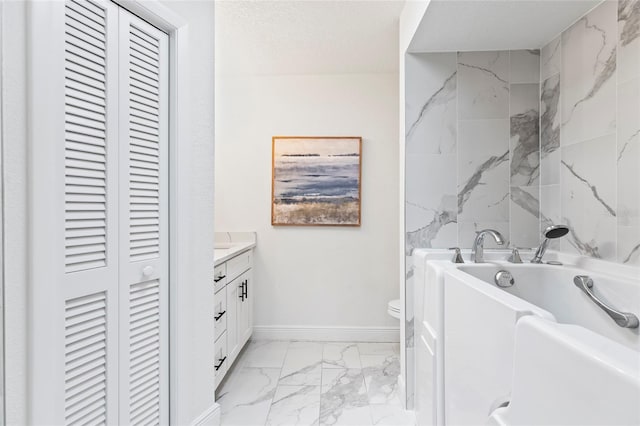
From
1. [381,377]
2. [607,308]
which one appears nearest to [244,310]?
[381,377]

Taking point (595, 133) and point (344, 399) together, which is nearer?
point (595, 133)

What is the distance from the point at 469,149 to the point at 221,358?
6.46ft

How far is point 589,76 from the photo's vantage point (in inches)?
62.6

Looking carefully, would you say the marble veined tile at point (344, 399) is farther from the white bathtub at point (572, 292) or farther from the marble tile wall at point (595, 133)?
the marble tile wall at point (595, 133)

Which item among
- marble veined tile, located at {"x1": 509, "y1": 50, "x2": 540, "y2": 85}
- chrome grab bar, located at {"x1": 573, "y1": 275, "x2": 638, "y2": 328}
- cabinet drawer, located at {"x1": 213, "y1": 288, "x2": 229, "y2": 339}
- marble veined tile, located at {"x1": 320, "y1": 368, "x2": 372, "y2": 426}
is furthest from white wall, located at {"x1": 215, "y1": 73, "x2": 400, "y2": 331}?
chrome grab bar, located at {"x1": 573, "y1": 275, "x2": 638, "y2": 328}

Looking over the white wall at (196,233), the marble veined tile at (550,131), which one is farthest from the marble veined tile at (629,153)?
the white wall at (196,233)

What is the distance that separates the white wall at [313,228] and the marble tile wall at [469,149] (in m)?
1.05

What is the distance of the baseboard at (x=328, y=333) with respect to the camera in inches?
119

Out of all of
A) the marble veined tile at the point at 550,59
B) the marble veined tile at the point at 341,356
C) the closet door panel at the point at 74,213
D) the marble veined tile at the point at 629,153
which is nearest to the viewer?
the closet door panel at the point at 74,213

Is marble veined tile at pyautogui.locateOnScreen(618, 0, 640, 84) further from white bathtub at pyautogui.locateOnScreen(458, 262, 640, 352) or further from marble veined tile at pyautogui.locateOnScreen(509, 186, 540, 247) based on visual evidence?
white bathtub at pyautogui.locateOnScreen(458, 262, 640, 352)

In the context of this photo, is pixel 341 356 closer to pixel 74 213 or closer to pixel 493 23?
pixel 74 213

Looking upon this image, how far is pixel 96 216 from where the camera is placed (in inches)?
47.3

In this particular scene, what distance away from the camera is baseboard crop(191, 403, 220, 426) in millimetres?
1635

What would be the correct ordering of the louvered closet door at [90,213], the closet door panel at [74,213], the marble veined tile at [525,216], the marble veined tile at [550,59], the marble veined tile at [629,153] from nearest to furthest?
the closet door panel at [74,213]
the louvered closet door at [90,213]
the marble veined tile at [629,153]
the marble veined tile at [550,59]
the marble veined tile at [525,216]
